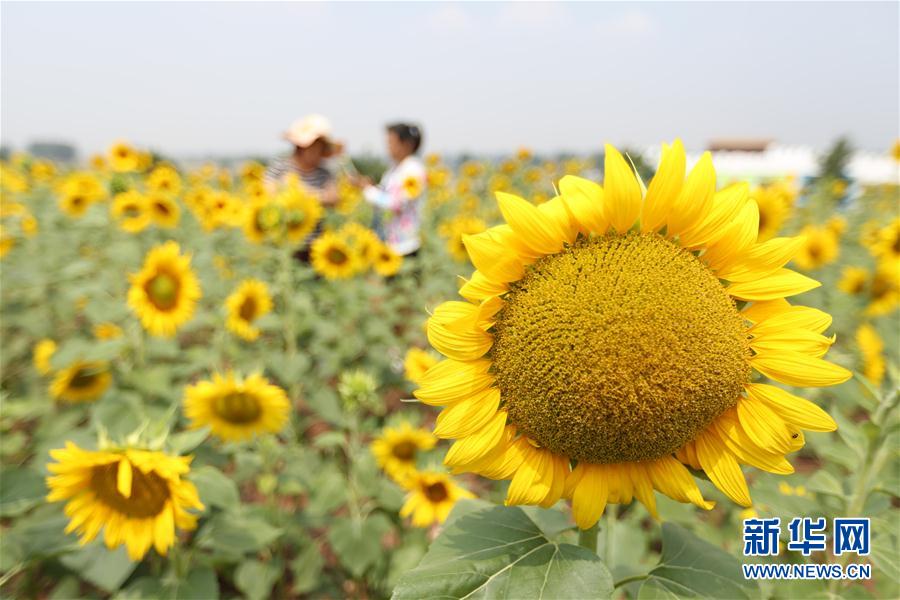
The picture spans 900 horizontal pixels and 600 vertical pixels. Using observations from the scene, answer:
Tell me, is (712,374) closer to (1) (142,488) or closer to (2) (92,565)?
(1) (142,488)

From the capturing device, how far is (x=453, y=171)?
11.8 m

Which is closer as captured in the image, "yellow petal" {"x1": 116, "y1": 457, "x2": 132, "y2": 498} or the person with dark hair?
"yellow petal" {"x1": 116, "y1": 457, "x2": 132, "y2": 498}

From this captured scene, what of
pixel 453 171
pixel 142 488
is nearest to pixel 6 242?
pixel 142 488

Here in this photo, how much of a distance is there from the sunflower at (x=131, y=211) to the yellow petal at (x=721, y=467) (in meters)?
4.46

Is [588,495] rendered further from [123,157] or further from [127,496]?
[123,157]

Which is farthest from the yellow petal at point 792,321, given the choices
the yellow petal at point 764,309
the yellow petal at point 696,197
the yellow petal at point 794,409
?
the yellow petal at point 696,197

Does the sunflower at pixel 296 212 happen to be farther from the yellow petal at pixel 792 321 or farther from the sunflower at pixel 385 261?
the yellow petal at pixel 792 321

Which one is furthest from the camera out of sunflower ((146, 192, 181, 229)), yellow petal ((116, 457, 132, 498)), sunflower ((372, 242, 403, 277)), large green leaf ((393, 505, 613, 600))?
sunflower ((372, 242, 403, 277))

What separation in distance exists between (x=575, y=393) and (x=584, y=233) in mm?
305

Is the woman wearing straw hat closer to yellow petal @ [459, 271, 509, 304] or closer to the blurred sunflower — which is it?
the blurred sunflower

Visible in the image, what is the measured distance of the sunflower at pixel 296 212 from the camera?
3996 mm

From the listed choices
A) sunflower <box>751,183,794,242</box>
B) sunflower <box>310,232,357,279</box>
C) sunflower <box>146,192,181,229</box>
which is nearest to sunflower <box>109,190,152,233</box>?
→ sunflower <box>146,192,181,229</box>

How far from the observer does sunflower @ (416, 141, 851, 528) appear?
0.83m

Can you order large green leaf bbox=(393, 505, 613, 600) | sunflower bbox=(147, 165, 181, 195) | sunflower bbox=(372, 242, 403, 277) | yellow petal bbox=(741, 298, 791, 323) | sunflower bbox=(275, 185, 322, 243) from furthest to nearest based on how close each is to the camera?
sunflower bbox=(147, 165, 181, 195) → sunflower bbox=(372, 242, 403, 277) → sunflower bbox=(275, 185, 322, 243) → yellow petal bbox=(741, 298, 791, 323) → large green leaf bbox=(393, 505, 613, 600)
